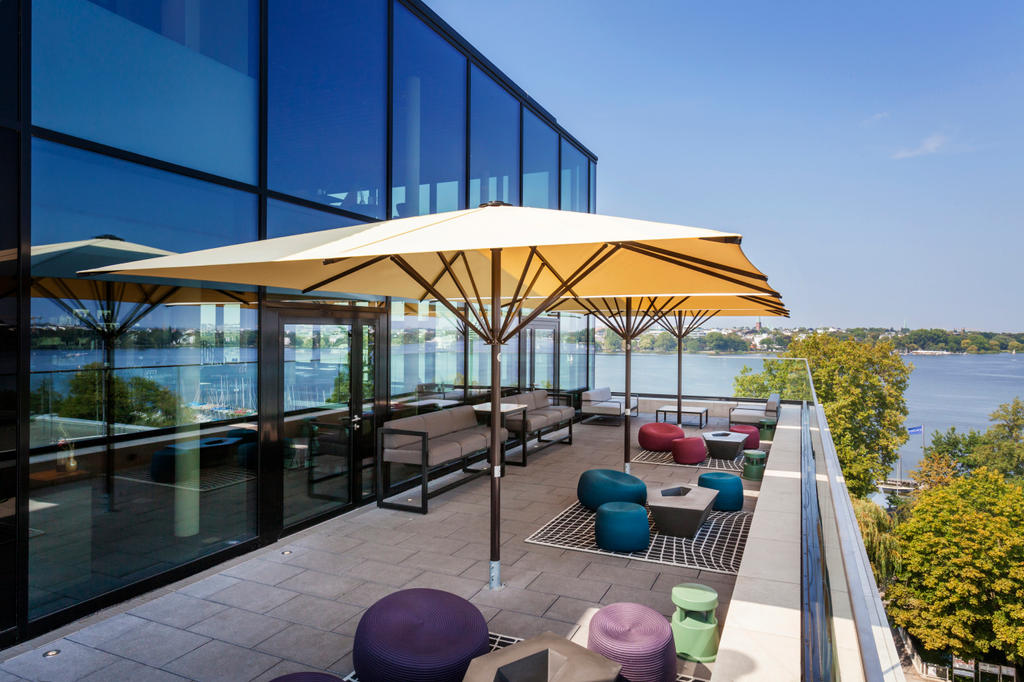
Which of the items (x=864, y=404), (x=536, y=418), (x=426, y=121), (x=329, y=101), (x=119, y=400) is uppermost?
(x=426, y=121)

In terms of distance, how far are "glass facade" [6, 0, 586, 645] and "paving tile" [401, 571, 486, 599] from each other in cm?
188

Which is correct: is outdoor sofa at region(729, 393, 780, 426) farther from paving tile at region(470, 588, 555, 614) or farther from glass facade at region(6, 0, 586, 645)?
paving tile at region(470, 588, 555, 614)

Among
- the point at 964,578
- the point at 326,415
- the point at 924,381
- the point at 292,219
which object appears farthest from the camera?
the point at 924,381

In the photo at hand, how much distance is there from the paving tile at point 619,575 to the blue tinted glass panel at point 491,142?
236 inches

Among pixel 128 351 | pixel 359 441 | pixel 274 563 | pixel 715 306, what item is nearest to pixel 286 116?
pixel 128 351

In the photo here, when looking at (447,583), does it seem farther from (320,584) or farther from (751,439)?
(751,439)

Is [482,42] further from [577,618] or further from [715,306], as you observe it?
[577,618]

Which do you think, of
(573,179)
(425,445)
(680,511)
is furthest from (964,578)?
(425,445)

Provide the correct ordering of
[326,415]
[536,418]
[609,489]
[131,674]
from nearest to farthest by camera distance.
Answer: [131,674]
[609,489]
[326,415]
[536,418]

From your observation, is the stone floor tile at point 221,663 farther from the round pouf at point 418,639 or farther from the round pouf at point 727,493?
the round pouf at point 727,493

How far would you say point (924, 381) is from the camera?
172m

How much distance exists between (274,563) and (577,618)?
2791 millimetres

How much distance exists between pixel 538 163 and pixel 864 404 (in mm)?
37866

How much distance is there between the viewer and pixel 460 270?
19.7 feet
